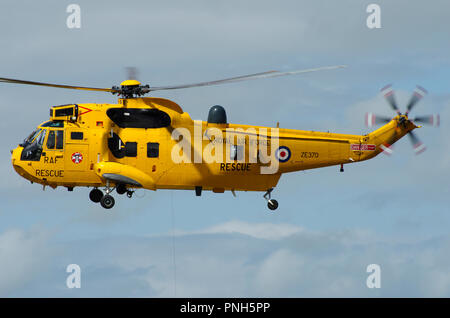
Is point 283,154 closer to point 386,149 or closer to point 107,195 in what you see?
point 386,149

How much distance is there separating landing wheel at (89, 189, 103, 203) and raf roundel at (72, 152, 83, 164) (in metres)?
2.57

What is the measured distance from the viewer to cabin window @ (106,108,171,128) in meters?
28.5

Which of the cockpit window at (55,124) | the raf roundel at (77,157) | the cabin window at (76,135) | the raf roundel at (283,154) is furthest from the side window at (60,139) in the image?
the raf roundel at (283,154)

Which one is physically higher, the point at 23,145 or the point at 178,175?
the point at 23,145

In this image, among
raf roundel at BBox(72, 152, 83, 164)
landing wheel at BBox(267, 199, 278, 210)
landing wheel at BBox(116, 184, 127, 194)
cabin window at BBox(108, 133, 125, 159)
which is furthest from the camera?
landing wheel at BBox(267, 199, 278, 210)

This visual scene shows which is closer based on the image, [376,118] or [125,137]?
[125,137]

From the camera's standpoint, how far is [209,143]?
2869 centimetres

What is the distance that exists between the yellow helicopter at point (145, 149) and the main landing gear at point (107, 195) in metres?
0.05

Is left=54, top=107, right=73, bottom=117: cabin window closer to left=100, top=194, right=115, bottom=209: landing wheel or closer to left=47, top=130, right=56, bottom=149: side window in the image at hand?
left=47, top=130, right=56, bottom=149: side window

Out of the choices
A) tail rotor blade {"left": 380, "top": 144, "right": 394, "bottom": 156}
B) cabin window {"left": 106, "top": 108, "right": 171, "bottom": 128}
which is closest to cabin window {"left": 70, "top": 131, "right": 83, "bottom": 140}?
cabin window {"left": 106, "top": 108, "right": 171, "bottom": 128}
